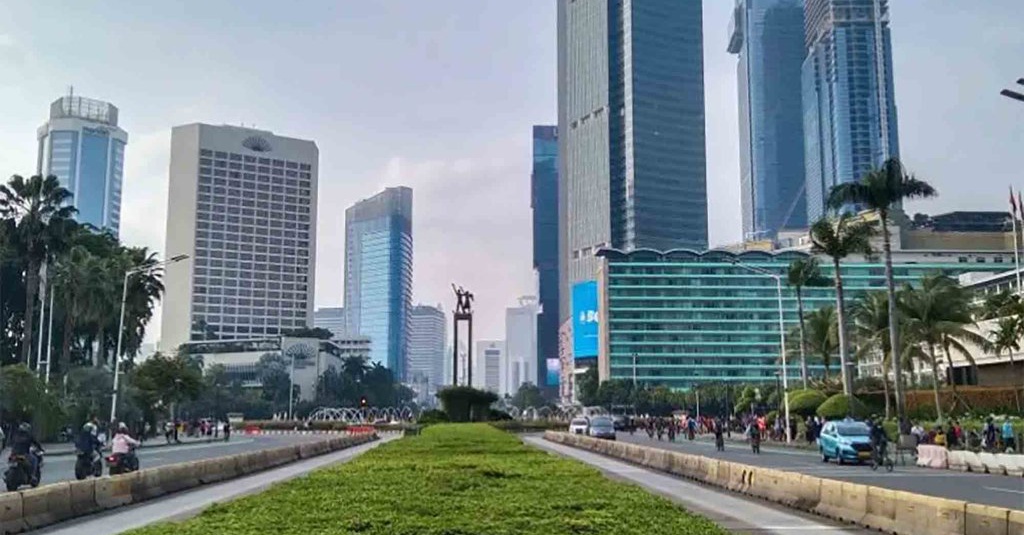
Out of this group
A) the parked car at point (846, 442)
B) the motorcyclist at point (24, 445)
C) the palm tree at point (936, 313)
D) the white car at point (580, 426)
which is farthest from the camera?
the white car at point (580, 426)

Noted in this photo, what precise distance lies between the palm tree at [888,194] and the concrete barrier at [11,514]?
43.2 m

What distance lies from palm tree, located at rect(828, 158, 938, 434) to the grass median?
35258 millimetres

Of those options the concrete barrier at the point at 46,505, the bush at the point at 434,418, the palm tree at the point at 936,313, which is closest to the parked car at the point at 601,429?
the palm tree at the point at 936,313

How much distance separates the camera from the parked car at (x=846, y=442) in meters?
37.8

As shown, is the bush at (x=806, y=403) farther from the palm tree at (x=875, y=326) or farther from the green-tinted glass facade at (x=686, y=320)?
the green-tinted glass facade at (x=686, y=320)

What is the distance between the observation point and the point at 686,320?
597ft

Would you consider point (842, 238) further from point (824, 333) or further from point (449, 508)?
point (449, 508)

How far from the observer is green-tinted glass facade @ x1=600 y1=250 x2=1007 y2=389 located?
594 feet

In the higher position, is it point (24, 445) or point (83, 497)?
point (24, 445)

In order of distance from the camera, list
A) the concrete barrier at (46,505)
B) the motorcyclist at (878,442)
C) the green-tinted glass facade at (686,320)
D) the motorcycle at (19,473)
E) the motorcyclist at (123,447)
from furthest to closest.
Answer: the green-tinted glass facade at (686,320), the motorcyclist at (878,442), the motorcyclist at (123,447), the motorcycle at (19,473), the concrete barrier at (46,505)

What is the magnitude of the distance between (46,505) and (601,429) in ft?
170

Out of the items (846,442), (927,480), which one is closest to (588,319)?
(846,442)

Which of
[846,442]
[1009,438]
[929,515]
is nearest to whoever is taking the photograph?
[929,515]

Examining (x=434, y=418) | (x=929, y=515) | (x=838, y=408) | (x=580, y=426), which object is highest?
(x=838, y=408)
